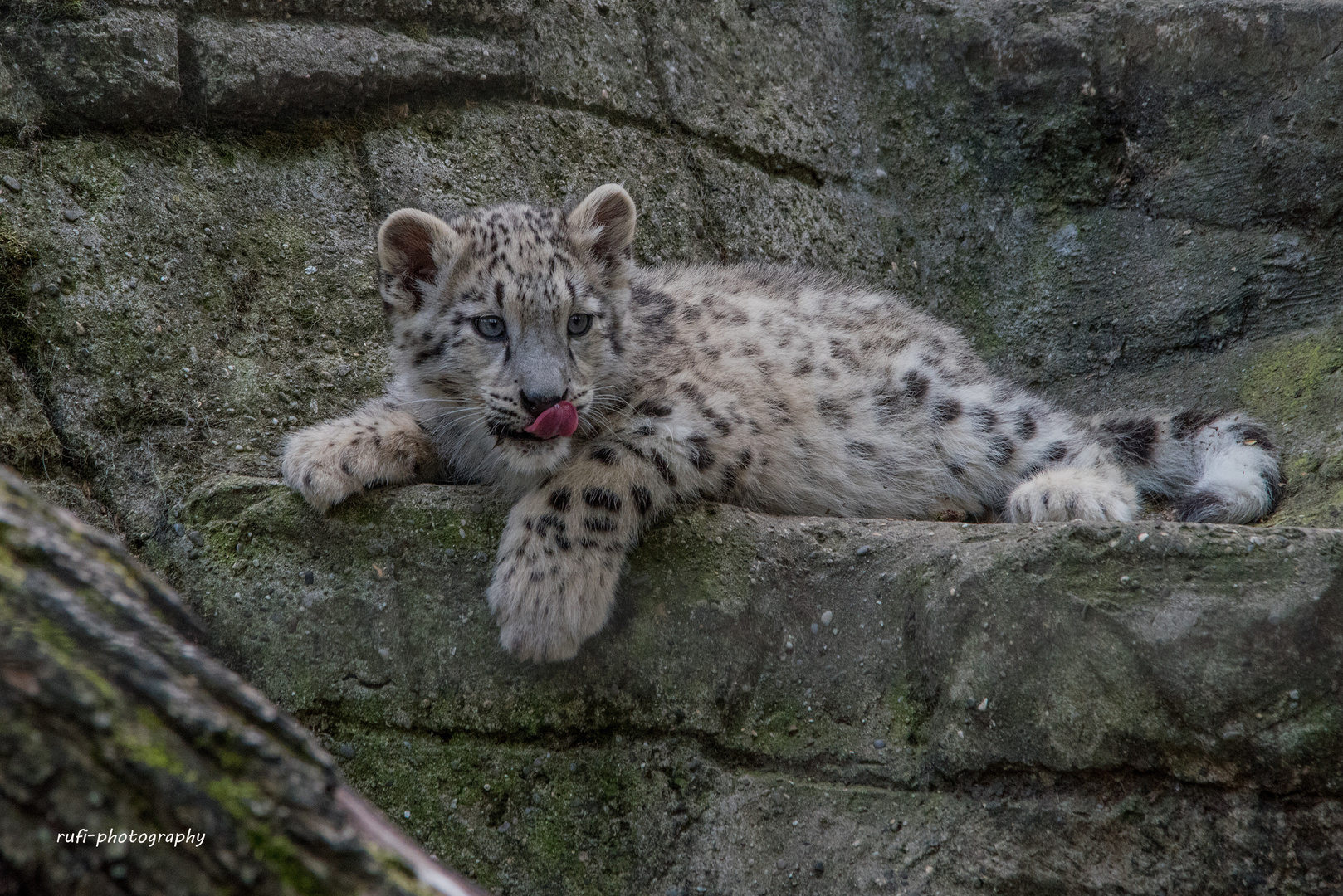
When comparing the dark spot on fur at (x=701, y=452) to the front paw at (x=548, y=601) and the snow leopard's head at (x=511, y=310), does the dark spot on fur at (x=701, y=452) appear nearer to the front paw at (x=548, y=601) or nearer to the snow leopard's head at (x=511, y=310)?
the snow leopard's head at (x=511, y=310)

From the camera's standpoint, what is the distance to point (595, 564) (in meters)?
3.09

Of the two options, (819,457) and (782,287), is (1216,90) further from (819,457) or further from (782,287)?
(819,457)

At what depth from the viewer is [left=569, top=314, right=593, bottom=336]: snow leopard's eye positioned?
344 cm

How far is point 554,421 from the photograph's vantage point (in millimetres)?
3170

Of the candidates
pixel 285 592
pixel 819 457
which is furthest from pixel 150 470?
pixel 819 457

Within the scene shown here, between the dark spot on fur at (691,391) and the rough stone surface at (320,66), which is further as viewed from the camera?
the rough stone surface at (320,66)

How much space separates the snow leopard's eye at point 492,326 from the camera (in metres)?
3.35

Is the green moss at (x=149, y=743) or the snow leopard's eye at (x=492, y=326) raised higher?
the snow leopard's eye at (x=492, y=326)

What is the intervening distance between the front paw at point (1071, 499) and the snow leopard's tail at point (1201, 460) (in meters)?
0.29

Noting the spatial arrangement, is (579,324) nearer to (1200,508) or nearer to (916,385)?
(916,385)

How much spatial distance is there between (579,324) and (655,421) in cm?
39

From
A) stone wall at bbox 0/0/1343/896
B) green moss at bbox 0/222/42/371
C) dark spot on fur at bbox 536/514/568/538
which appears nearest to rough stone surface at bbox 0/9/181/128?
stone wall at bbox 0/0/1343/896

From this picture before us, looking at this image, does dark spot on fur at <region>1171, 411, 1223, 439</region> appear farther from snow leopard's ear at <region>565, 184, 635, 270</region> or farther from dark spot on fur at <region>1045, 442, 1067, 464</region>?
snow leopard's ear at <region>565, 184, 635, 270</region>

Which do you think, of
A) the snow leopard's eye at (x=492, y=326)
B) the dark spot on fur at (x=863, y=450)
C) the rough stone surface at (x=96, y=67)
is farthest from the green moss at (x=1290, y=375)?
the rough stone surface at (x=96, y=67)
